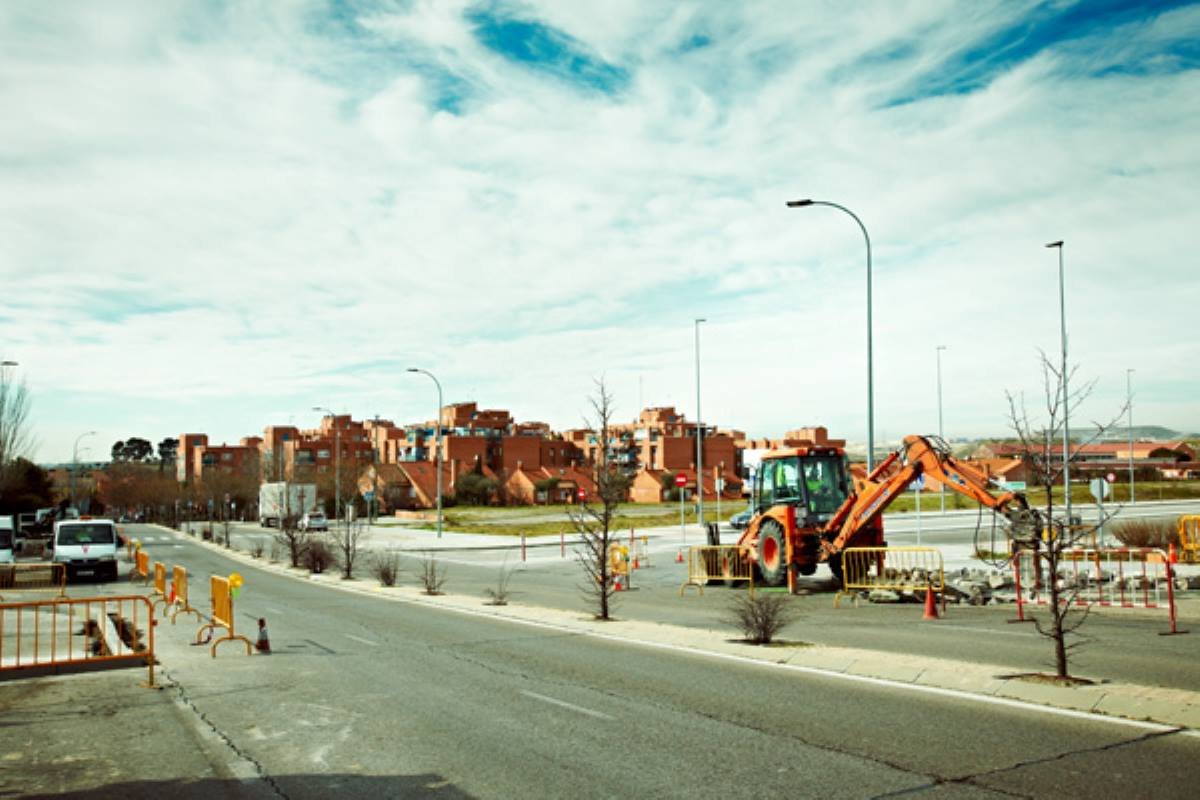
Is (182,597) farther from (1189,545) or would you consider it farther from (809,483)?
(1189,545)

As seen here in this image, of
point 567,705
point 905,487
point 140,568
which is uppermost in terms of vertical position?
point 905,487

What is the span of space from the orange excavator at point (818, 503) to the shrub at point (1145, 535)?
Answer: 1413 cm

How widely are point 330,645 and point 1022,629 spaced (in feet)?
36.7

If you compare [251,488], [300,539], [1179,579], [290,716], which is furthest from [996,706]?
[251,488]

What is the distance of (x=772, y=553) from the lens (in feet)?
76.3

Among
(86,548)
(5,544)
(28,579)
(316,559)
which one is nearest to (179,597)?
(316,559)

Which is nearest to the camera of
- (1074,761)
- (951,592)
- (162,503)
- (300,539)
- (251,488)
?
(1074,761)

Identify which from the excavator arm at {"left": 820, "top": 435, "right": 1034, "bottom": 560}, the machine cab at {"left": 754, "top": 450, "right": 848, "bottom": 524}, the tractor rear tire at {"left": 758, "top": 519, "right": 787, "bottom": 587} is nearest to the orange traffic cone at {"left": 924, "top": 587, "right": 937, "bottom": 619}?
the excavator arm at {"left": 820, "top": 435, "right": 1034, "bottom": 560}

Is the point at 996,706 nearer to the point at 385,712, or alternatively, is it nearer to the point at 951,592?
the point at 385,712

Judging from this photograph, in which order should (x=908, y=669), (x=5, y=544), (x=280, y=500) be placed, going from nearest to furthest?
(x=908, y=669), (x=5, y=544), (x=280, y=500)

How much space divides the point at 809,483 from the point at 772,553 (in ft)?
6.37

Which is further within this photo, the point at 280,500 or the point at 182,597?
the point at 280,500

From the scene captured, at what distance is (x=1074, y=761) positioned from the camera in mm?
7316

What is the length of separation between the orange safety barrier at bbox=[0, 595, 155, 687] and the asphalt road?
1133mm
